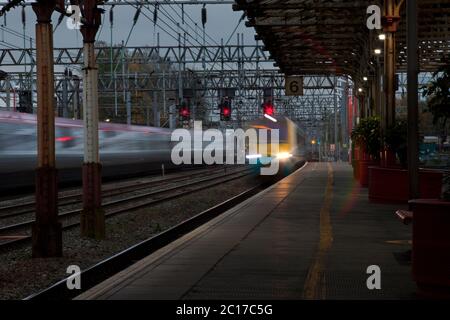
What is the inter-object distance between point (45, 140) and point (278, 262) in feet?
13.9

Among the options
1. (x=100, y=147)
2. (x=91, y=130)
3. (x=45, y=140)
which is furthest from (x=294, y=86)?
(x=45, y=140)

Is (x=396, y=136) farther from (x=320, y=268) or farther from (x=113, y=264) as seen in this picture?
(x=320, y=268)

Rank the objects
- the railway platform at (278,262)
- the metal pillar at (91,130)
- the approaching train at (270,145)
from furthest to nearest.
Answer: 1. the approaching train at (270,145)
2. the metal pillar at (91,130)
3. the railway platform at (278,262)

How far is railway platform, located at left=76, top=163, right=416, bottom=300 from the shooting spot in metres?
8.28

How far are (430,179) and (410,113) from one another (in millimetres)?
6462

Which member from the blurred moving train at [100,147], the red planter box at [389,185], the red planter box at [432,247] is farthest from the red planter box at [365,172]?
the red planter box at [432,247]

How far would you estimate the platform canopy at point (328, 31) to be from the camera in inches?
1100

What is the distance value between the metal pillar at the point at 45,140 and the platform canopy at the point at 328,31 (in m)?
13.2

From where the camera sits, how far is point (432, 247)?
7.66 m

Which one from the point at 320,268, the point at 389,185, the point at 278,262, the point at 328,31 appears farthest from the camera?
the point at 328,31

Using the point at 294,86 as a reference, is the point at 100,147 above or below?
below

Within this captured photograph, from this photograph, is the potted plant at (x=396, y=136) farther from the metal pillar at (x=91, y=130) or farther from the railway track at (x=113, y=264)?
the metal pillar at (x=91, y=130)

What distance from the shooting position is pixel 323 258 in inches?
419

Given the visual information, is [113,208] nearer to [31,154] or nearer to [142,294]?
[31,154]
